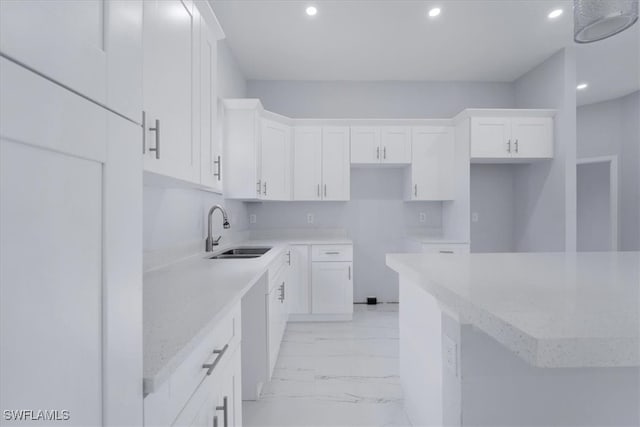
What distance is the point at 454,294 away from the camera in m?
0.78

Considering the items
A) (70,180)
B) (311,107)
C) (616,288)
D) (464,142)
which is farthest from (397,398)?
(311,107)

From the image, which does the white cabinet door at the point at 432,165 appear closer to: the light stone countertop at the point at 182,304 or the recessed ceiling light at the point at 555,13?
the recessed ceiling light at the point at 555,13

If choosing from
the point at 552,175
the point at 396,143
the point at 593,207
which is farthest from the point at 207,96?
the point at 593,207

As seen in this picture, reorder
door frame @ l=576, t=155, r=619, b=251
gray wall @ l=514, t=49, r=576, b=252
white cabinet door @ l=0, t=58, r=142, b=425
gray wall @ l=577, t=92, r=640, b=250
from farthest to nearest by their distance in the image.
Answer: door frame @ l=576, t=155, r=619, b=251
gray wall @ l=577, t=92, r=640, b=250
gray wall @ l=514, t=49, r=576, b=252
white cabinet door @ l=0, t=58, r=142, b=425

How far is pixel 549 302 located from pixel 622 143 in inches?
222

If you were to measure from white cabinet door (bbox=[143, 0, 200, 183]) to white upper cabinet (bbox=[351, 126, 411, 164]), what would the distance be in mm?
2399

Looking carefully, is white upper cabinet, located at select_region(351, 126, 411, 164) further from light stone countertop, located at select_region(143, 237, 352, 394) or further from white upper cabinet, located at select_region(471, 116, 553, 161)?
light stone countertop, located at select_region(143, 237, 352, 394)

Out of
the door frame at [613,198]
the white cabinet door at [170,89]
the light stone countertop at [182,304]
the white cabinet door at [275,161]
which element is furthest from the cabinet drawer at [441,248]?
the door frame at [613,198]

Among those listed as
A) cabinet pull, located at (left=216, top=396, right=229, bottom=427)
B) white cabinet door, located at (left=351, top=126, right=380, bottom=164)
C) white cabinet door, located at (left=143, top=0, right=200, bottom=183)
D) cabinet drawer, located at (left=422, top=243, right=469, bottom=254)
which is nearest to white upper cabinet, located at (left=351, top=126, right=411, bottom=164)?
white cabinet door, located at (left=351, top=126, right=380, bottom=164)

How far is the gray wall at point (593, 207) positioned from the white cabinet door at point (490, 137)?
2.86 m

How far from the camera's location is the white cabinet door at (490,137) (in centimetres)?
341

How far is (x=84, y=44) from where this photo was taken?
0.43m

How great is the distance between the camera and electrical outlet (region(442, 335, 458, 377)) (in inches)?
37.0

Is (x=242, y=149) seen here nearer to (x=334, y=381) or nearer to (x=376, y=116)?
(x=376, y=116)
